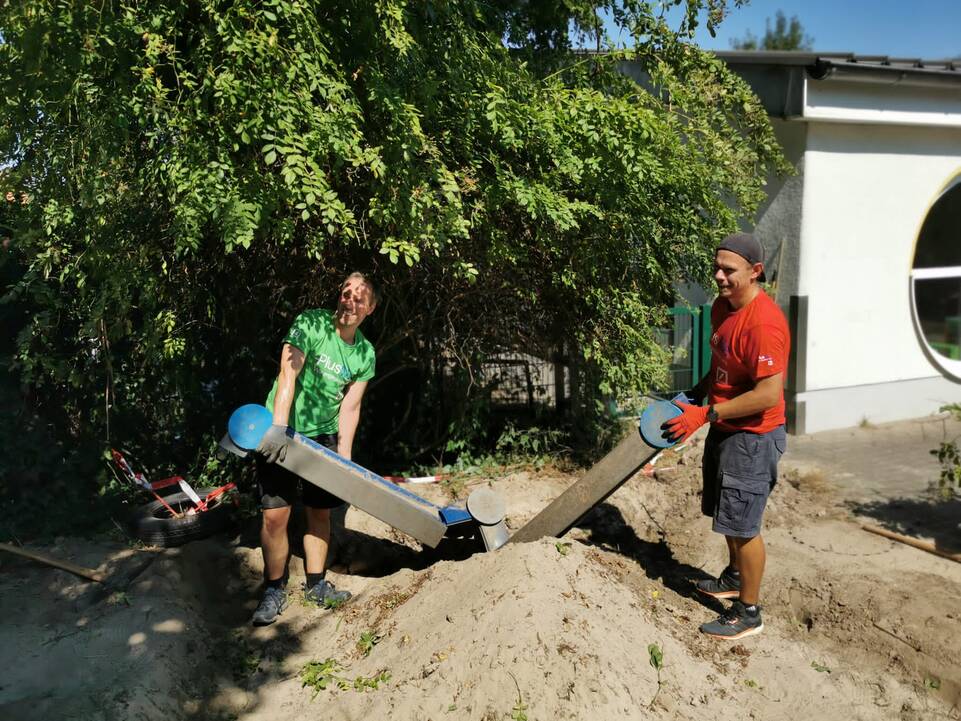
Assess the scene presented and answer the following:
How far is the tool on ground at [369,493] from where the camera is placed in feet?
12.3

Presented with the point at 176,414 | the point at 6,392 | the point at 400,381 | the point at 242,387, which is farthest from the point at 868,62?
the point at 6,392

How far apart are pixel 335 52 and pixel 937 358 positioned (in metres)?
7.71

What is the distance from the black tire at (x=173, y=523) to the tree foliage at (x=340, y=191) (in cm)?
80

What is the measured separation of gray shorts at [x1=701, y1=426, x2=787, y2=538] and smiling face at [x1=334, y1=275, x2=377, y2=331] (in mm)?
1933

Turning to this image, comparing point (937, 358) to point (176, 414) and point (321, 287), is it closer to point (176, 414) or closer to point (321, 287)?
point (321, 287)

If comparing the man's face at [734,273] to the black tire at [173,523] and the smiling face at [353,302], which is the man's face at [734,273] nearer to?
the smiling face at [353,302]

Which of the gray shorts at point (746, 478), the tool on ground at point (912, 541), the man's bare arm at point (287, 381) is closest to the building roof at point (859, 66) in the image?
the tool on ground at point (912, 541)

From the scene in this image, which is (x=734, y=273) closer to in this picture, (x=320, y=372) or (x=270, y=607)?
(x=320, y=372)

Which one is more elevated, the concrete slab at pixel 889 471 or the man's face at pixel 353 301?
the man's face at pixel 353 301

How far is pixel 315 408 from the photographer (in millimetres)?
4223

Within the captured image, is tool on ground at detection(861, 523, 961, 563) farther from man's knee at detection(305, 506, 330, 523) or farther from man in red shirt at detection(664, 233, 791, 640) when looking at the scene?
man's knee at detection(305, 506, 330, 523)

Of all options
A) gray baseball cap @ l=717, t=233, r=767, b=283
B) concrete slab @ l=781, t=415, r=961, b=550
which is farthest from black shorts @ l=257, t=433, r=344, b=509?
concrete slab @ l=781, t=415, r=961, b=550

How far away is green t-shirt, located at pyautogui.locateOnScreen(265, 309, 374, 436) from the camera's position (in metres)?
4.12

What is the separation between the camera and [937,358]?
8992 millimetres
